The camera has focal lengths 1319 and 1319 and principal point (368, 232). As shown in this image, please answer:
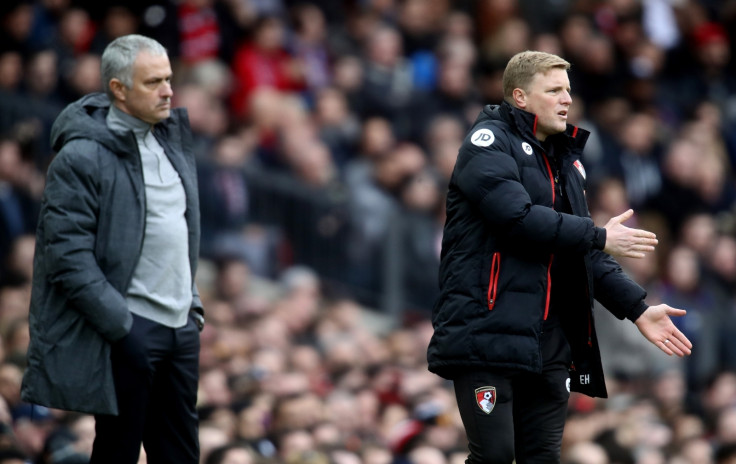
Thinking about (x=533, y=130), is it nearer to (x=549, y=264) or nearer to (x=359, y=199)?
(x=549, y=264)

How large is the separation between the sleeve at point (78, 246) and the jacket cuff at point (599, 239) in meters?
1.91

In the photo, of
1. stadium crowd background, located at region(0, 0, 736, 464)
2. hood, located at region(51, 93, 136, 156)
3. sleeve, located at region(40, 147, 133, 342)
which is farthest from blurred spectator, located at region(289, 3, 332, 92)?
sleeve, located at region(40, 147, 133, 342)

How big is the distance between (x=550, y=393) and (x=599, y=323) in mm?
7013

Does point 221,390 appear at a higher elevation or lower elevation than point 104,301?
lower

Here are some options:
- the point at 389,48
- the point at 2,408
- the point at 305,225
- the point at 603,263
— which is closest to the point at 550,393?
the point at 603,263

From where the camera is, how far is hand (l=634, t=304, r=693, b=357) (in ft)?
18.3

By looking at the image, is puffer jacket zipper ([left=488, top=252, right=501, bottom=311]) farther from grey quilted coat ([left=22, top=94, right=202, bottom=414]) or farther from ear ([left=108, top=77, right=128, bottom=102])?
ear ([left=108, top=77, right=128, bottom=102])

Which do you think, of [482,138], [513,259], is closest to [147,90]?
[482,138]

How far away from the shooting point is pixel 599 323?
490 inches

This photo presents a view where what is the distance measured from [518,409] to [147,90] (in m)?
2.07

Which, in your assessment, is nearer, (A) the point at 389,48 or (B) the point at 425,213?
(B) the point at 425,213

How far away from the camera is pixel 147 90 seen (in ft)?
18.1

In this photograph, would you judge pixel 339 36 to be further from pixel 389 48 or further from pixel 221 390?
pixel 221 390

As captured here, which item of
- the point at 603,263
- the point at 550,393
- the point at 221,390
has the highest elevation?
the point at 603,263
